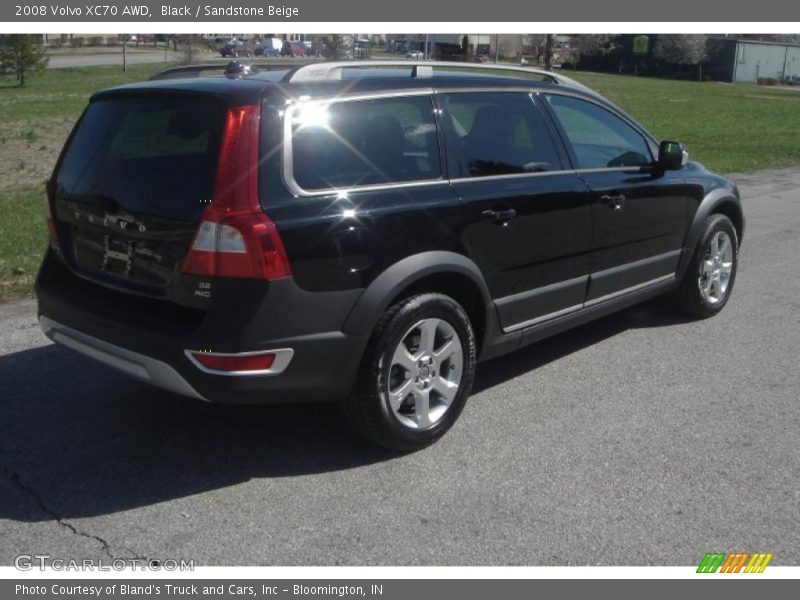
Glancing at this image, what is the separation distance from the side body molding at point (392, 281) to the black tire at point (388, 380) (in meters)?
0.09

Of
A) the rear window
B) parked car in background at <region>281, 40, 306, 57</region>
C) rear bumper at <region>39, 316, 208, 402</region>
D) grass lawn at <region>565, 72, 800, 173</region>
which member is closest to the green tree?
parked car in background at <region>281, 40, 306, 57</region>

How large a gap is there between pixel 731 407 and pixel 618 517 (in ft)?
4.96

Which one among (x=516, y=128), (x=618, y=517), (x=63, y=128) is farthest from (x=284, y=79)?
(x=63, y=128)

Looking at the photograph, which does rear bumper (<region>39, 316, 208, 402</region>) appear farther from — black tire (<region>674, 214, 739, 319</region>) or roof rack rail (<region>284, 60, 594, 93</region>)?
black tire (<region>674, 214, 739, 319</region>)

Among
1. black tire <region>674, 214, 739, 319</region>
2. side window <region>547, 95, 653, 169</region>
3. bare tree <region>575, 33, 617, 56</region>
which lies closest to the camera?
side window <region>547, 95, 653, 169</region>

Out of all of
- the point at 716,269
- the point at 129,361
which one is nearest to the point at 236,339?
the point at 129,361

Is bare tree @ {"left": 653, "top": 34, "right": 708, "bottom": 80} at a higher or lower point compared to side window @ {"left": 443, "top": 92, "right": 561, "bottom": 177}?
higher

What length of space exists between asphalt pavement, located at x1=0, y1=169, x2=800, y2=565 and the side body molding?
71cm

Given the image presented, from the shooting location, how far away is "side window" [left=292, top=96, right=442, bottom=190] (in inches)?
152

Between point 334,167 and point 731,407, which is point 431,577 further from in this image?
point 731,407

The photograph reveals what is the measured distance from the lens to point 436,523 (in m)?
3.62

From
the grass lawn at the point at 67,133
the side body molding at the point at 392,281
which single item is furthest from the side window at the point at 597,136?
the grass lawn at the point at 67,133

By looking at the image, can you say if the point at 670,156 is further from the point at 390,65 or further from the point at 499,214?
the point at 390,65

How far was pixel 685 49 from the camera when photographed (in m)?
78.4
